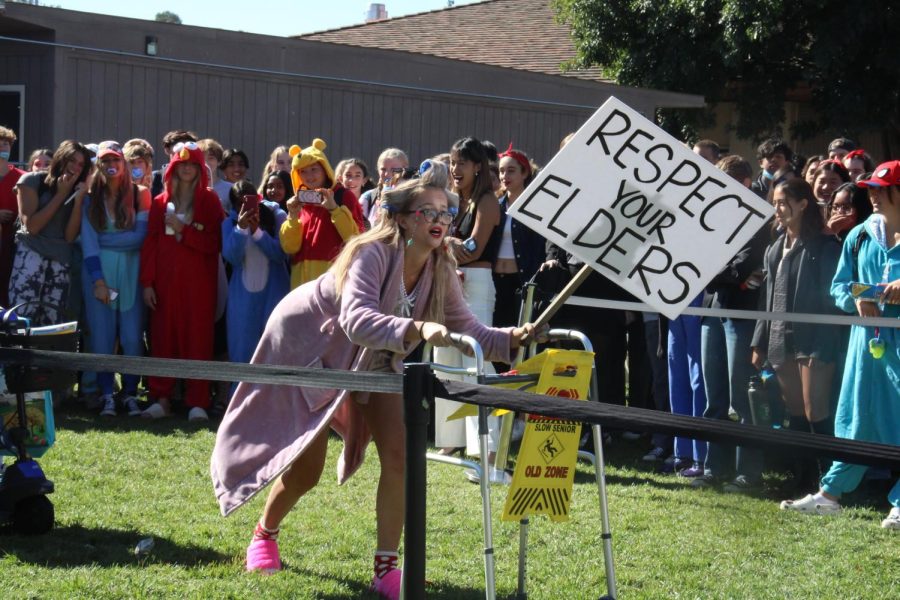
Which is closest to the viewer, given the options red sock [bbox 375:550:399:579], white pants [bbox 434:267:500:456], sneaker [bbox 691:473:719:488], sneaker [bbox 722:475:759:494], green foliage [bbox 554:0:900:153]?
red sock [bbox 375:550:399:579]

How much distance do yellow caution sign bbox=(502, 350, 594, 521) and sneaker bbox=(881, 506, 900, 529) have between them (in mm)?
2753

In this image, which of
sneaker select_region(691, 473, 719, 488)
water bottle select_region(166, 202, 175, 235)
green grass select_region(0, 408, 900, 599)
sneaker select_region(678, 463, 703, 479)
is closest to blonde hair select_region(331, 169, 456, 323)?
green grass select_region(0, 408, 900, 599)

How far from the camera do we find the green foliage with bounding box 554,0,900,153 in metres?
22.8

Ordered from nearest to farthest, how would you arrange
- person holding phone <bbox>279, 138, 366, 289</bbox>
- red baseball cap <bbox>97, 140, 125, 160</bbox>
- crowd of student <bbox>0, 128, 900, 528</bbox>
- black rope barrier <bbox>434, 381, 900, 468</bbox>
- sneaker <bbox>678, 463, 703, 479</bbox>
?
black rope barrier <bbox>434, 381, 900, 468</bbox>
crowd of student <bbox>0, 128, 900, 528</bbox>
sneaker <bbox>678, 463, 703, 479</bbox>
person holding phone <bbox>279, 138, 366, 289</bbox>
red baseball cap <bbox>97, 140, 125, 160</bbox>

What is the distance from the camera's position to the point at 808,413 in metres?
7.58

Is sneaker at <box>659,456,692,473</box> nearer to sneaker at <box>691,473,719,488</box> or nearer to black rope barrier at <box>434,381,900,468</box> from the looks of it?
sneaker at <box>691,473,719,488</box>

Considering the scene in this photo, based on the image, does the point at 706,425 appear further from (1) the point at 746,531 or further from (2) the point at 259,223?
(2) the point at 259,223

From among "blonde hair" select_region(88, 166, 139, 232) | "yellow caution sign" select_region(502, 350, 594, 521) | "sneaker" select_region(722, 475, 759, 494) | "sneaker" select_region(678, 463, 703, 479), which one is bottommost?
"sneaker" select_region(678, 463, 703, 479)

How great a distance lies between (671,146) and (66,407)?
716 cm

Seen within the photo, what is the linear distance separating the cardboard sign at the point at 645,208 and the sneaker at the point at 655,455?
4.10m

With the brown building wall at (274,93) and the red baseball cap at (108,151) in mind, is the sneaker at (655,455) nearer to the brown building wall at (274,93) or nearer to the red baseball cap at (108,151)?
the red baseball cap at (108,151)

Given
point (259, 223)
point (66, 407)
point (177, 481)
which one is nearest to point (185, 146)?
point (259, 223)

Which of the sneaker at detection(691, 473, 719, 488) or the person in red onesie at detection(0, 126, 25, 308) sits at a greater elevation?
the person in red onesie at detection(0, 126, 25, 308)

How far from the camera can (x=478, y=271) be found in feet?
28.5
